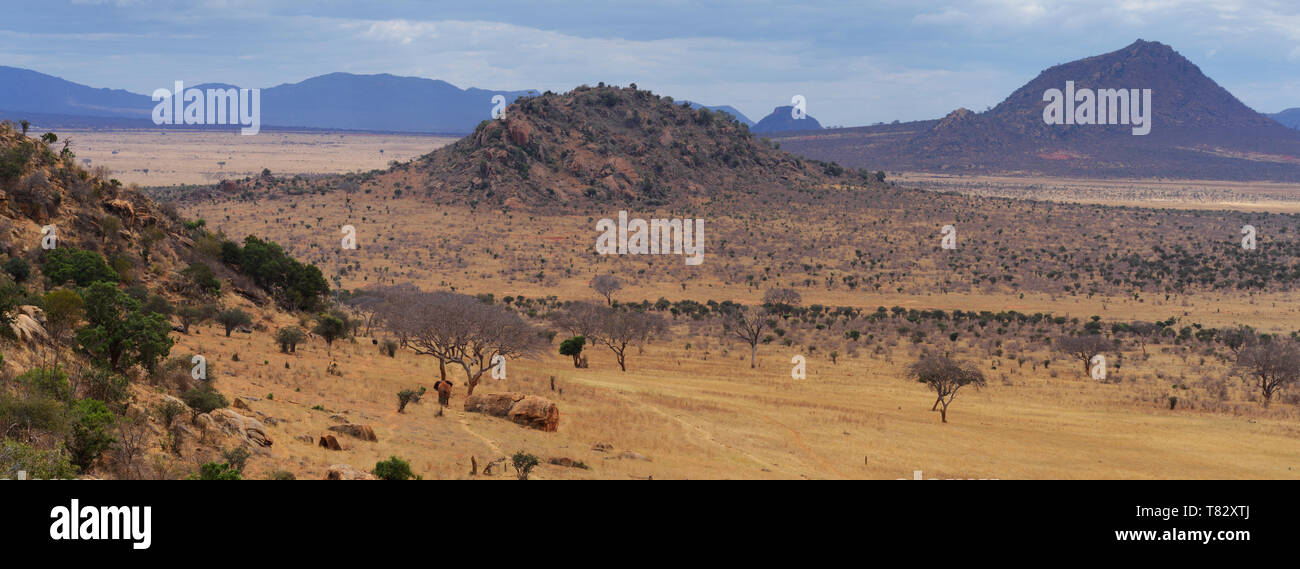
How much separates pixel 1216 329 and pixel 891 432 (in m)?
34.4

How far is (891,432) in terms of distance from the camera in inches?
1024

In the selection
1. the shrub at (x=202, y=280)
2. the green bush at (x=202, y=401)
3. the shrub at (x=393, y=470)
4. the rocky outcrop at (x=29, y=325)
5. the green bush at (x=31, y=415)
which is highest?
the shrub at (x=202, y=280)

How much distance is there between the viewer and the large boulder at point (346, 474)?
45.2 feet

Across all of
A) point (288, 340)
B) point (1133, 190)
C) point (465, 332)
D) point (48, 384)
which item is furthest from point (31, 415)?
point (1133, 190)

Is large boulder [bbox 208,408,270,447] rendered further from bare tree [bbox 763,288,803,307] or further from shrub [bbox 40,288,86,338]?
bare tree [bbox 763,288,803,307]

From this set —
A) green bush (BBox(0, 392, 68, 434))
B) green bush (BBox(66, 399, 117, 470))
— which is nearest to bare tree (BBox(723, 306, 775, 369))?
green bush (BBox(66, 399, 117, 470))

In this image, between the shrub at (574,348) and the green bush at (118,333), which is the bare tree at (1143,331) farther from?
the green bush at (118,333)

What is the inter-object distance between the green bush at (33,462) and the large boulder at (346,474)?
382 cm

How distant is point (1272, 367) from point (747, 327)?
2228cm

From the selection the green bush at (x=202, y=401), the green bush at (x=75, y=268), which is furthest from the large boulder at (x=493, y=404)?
the green bush at (x=75, y=268)

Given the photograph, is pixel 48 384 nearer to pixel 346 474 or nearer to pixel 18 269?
pixel 346 474
